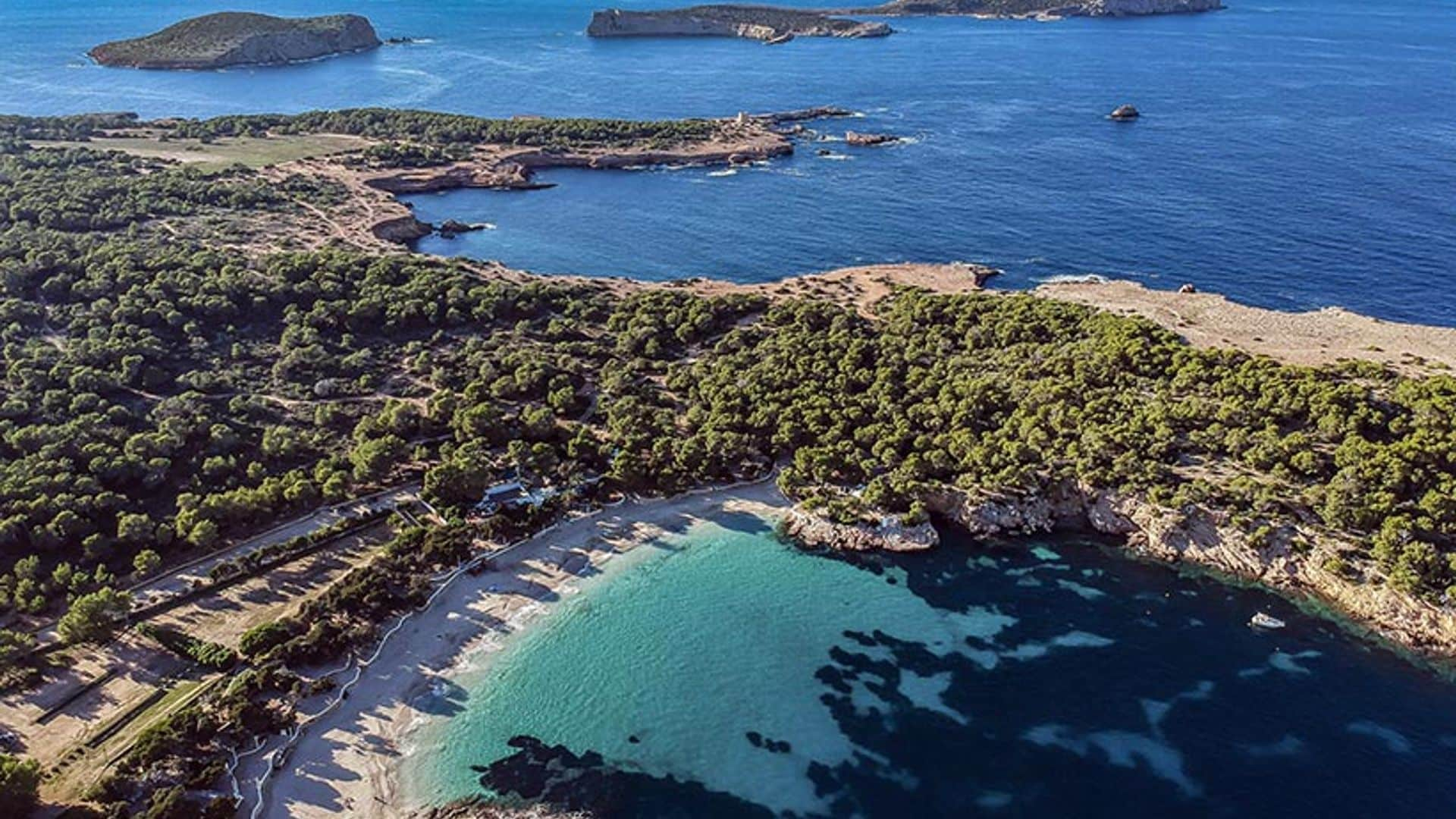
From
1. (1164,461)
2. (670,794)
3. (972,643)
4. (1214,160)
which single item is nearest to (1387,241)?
(1214,160)

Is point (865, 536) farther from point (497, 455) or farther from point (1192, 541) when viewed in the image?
A: point (497, 455)

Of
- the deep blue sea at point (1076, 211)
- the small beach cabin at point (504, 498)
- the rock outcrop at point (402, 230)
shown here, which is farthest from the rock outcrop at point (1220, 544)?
the rock outcrop at point (402, 230)

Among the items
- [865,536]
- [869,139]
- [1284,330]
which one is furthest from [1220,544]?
[869,139]

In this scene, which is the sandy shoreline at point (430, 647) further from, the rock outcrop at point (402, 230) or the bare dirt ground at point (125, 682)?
the rock outcrop at point (402, 230)

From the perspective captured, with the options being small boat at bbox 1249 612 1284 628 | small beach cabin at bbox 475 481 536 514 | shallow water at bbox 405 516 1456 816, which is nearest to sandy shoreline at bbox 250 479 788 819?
shallow water at bbox 405 516 1456 816

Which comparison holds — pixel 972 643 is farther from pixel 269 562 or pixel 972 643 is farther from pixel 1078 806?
pixel 269 562
